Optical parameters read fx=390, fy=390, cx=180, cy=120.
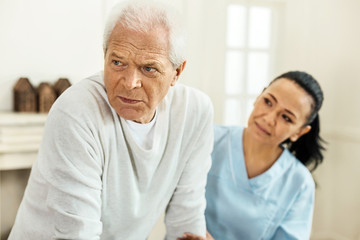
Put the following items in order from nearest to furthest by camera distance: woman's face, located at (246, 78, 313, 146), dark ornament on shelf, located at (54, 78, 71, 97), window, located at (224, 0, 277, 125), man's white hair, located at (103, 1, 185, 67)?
man's white hair, located at (103, 1, 185, 67) < woman's face, located at (246, 78, 313, 146) < dark ornament on shelf, located at (54, 78, 71, 97) < window, located at (224, 0, 277, 125)

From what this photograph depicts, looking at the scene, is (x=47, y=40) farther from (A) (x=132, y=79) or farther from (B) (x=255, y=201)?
(B) (x=255, y=201)

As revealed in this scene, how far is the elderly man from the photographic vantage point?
0.93m

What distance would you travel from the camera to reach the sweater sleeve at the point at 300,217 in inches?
67.2

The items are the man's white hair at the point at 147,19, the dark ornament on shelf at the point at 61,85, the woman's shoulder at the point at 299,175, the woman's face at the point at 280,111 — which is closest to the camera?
the man's white hair at the point at 147,19

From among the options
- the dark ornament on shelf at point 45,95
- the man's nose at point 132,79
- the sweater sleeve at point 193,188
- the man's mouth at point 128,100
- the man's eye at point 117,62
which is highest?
the man's eye at point 117,62

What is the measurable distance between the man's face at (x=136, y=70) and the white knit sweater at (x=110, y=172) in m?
0.07

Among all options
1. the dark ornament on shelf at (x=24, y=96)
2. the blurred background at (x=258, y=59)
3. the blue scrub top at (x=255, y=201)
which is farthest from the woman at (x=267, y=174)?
the dark ornament on shelf at (x=24, y=96)

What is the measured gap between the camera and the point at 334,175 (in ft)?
8.52

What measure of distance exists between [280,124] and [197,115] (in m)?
0.53

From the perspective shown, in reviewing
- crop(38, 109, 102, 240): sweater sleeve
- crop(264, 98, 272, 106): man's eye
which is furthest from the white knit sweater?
crop(264, 98, 272, 106): man's eye

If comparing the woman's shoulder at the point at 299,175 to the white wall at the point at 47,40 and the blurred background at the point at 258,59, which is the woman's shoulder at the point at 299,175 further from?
the white wall at the point at 47,40

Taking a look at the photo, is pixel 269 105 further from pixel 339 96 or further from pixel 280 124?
pixel 339 96

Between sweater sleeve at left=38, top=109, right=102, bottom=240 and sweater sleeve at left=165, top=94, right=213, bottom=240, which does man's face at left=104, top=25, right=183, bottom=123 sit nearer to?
sweater sleeve at left=38, top=109, right=102, bottom=240

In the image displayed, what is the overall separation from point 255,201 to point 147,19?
3.52 feet
